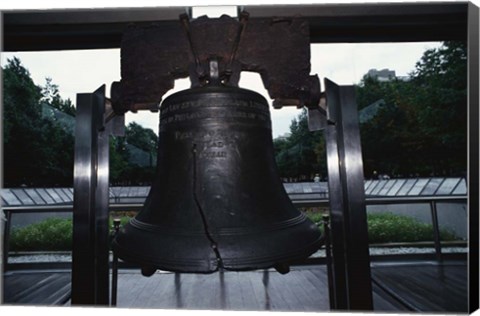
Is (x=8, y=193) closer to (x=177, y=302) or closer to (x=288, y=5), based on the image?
(x=177, y=302)

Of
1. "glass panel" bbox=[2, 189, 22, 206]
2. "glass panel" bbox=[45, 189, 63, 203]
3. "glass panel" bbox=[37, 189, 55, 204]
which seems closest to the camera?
"glass panel" bbox=[2, 189, 22, 206]

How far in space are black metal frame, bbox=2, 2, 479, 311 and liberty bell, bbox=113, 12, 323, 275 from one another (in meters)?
0.75

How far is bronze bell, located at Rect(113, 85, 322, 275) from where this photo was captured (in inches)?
32.5

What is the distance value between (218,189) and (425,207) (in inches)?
163

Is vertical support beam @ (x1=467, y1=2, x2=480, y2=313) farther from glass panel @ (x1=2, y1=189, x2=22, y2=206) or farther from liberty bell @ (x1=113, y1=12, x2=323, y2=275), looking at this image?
glass panel @ (x1=2, y1=189, x2=22, y2=206)

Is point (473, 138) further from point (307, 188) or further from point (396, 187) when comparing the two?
point (396, 187)

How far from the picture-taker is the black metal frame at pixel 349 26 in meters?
1.61

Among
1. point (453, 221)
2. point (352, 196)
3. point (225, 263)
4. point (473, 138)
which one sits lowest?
point (453, 221)

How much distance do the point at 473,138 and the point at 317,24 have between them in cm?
101

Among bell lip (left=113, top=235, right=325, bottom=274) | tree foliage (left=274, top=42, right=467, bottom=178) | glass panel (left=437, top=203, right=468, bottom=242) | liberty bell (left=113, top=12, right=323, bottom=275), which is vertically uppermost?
tree foliage (left=274, top=42, right=467, bottom=178)

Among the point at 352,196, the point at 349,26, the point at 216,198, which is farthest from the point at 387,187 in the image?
the point at 216,198

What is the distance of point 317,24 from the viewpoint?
5.55 feet

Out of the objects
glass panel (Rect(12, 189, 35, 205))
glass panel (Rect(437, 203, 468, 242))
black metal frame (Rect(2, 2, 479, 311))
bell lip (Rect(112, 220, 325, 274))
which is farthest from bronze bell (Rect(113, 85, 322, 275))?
glass panel (Rect(12, 189, 35, 205))

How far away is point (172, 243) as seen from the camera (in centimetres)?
84
